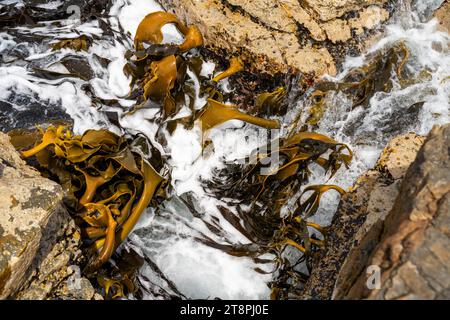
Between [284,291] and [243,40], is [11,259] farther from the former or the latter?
[243,40]

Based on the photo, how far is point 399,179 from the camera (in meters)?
2.83

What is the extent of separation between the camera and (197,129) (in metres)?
3.34

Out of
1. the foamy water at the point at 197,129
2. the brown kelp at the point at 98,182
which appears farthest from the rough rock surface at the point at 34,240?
the foamy water at the point at 197,129

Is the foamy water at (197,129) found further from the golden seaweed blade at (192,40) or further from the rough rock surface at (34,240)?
the rough rock surface at (34,240)

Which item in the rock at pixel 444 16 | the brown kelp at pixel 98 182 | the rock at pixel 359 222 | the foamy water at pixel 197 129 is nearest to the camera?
the rock at pixel 359 222

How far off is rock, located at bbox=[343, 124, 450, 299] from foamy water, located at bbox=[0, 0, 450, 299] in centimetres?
92

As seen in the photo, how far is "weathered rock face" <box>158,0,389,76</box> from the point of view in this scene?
11.0ft

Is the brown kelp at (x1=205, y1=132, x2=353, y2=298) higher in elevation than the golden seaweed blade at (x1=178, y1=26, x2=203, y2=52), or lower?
lower

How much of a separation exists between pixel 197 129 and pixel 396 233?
1.62 metres

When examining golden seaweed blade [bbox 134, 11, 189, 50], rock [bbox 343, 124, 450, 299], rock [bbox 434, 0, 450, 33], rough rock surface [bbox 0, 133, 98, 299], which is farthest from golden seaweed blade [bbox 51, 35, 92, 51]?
rock [bbox 434, 0, 450, 33]

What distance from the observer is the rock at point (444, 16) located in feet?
12.1

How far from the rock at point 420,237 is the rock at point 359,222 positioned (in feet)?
0.46

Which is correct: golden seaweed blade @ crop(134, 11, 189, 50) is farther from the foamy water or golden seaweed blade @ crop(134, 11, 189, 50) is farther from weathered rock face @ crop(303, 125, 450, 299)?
weathered rock face @ crop(303, 125, 450, 299)
